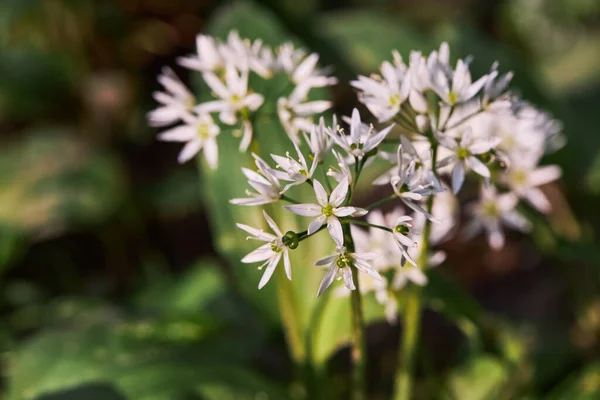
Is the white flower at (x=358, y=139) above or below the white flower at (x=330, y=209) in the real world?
above

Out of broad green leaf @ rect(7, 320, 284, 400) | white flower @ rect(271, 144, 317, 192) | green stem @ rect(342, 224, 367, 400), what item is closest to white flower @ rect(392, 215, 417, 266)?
green stem @ rect(342, 224, 367, 400)

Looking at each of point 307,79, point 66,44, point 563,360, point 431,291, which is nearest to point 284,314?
point 431,291

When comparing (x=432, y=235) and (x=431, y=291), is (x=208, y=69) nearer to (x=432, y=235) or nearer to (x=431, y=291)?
(x=432, y=235)

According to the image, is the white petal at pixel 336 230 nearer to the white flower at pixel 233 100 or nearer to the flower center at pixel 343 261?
the flower center at pixel 343 261

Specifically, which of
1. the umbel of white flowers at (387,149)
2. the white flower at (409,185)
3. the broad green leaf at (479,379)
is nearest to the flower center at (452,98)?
the umbel of white flowers at (387,149)

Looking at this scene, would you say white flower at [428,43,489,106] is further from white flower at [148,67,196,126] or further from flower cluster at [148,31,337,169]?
white flower at [148,67,196,126]

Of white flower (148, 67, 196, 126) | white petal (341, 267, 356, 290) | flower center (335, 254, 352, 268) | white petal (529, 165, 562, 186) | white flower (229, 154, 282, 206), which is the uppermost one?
white flower (148, 67, 196, 126)
